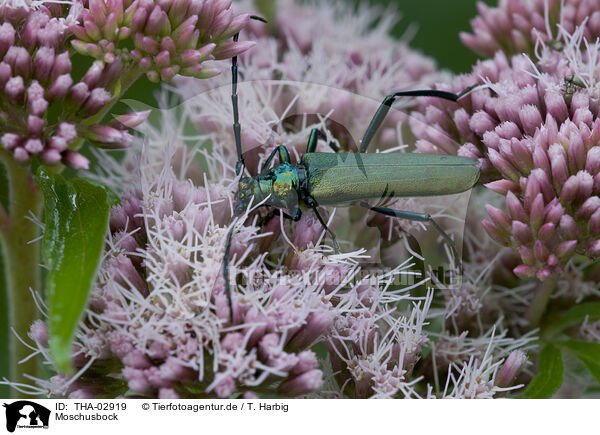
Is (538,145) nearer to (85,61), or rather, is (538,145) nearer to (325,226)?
(325,226)

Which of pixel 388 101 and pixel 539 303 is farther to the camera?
pixel 388 101

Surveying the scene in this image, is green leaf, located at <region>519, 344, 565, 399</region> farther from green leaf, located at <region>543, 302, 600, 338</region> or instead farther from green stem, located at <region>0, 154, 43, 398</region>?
green stem, located at <region>0, 154, 43, 398</region>

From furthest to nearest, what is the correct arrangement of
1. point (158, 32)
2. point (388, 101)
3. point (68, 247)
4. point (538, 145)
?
point (388, 101), point (538, 145), point (158, 32), point (68, 247)

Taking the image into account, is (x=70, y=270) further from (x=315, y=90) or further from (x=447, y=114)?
(x=447, y=114)

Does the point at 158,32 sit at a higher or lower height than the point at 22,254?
higher

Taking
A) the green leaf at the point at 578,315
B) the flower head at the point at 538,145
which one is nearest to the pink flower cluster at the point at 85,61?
the flower head at the point at 538,145

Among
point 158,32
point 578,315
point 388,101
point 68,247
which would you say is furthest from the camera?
point 388,101

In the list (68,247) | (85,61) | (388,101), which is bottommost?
(68,247)
